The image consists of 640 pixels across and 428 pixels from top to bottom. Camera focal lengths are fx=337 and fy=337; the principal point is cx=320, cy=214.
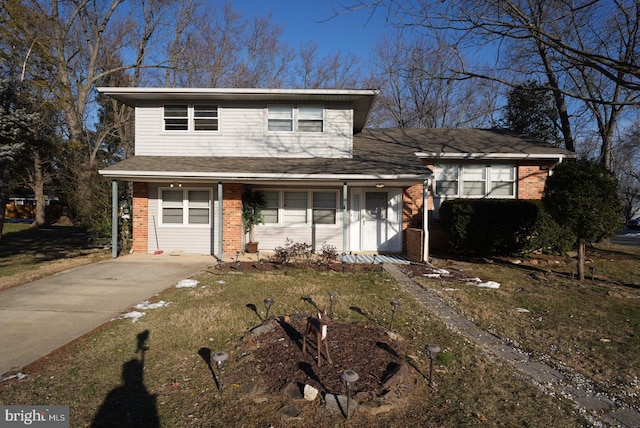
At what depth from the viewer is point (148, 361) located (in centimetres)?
383

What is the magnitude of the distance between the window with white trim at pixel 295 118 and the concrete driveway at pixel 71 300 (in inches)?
206

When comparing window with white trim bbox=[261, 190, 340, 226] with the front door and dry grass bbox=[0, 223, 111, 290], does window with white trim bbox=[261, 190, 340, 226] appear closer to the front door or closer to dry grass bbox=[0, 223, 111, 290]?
the front door

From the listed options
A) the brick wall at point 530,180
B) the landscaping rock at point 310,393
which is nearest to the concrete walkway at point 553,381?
the landscaping rock at point 310,393

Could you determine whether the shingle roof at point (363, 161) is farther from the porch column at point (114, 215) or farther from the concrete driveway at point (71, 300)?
the concrete driveway at point (71, 300)

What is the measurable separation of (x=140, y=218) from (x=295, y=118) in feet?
20.3

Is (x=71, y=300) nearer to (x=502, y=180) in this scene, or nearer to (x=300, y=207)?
(x=300, y=207)

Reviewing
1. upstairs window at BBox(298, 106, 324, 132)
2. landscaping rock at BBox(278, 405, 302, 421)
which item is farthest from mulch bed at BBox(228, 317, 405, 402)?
upstairs window at BBox(298, 106, 324, 132)

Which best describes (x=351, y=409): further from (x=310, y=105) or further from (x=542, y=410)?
(x=310, y=105)

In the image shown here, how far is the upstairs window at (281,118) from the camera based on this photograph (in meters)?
11.6

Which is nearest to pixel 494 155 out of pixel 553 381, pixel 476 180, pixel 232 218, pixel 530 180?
pixel 476 180

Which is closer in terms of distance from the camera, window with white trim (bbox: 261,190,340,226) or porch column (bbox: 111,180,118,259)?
porch column (bbox: 111,180,118,259)

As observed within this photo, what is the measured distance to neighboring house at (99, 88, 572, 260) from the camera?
11.0 meters

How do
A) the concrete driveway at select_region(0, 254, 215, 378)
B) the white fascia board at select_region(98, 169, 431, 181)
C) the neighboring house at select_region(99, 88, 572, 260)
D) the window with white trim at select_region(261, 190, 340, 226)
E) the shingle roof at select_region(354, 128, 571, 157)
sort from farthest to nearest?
1. the shingle roof at select_region(354, 128, 571, 157)
2. the window with white trim at select_region(261, 190, 340, 226)
3. the neighboring house at select_region(99, 88, 572, 260)
4. the white fascia board at select_region(98, 169, 431, 181)
5. the concrete driveway at select_region(0, 254, 215, 378)

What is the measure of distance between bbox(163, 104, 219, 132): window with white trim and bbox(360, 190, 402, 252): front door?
5.98 m
